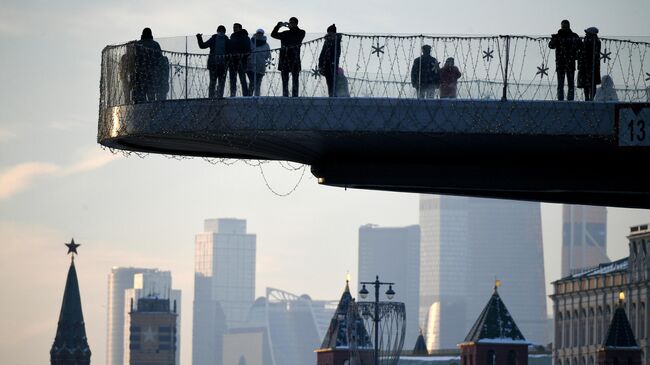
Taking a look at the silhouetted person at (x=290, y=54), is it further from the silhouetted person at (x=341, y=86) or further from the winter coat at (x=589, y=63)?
the winter coat at (x=589, y=63)

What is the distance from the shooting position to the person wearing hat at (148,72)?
7388 centimetres

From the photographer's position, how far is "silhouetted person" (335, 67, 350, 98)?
233 feet

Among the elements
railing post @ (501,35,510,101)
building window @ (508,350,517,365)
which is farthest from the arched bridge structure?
building window @ (508,350,517,365)

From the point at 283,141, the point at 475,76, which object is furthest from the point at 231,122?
the point at 475,76

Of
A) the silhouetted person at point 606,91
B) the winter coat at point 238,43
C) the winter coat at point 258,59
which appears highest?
the winter coat at point 238,43

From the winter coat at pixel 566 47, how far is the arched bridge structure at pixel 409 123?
76 centimetres

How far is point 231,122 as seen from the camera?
7112 centimetres

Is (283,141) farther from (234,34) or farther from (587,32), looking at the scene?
(587,32)

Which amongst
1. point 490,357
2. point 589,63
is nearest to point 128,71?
point 589,63

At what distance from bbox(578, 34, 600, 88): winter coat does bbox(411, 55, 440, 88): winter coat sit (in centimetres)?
391

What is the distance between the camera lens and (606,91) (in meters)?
70.2

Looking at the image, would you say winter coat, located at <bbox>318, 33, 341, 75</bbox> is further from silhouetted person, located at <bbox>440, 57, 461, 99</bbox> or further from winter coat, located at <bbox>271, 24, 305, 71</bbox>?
silhouetted person, located at <bbox>440, 57, 461, 99</bbox>

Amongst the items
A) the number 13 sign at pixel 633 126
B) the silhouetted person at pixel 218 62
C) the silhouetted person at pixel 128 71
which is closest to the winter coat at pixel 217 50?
the silhouetted person at pixel 218 62

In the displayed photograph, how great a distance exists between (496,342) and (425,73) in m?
118
